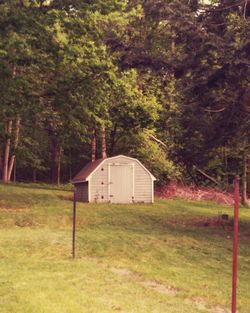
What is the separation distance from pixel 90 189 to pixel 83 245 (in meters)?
14.0

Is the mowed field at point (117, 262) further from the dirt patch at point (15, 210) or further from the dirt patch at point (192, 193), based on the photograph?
the dirt patch at point (192, 193)

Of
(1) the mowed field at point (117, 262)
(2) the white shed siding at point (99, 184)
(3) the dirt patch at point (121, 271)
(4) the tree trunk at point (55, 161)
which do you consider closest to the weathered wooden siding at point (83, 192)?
(2) the white shed siding at point (99, 184)

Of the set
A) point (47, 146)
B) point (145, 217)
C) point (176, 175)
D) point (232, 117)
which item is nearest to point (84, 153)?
point (47, 146)

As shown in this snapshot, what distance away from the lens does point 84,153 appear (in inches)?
1917

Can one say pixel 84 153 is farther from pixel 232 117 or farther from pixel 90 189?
pixel 232 117

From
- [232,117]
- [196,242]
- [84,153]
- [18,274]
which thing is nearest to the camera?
[18,274]

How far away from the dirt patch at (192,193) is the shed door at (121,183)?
695 cm

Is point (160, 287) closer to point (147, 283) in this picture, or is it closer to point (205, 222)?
point (147, 283)

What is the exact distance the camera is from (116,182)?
97.0 feet

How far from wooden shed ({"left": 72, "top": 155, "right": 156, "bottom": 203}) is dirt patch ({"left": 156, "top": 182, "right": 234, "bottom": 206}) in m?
6.40

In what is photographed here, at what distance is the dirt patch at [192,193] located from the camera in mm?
37275

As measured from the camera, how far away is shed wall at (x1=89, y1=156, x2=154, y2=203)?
29066 millimetres

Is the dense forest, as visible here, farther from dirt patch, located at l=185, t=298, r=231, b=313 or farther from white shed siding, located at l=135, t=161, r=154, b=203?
dirt patch, located at l=185, t=298, r=231, b=313

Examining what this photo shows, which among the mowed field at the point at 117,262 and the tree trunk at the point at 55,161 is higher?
the tree trunk at the point at 55,161
